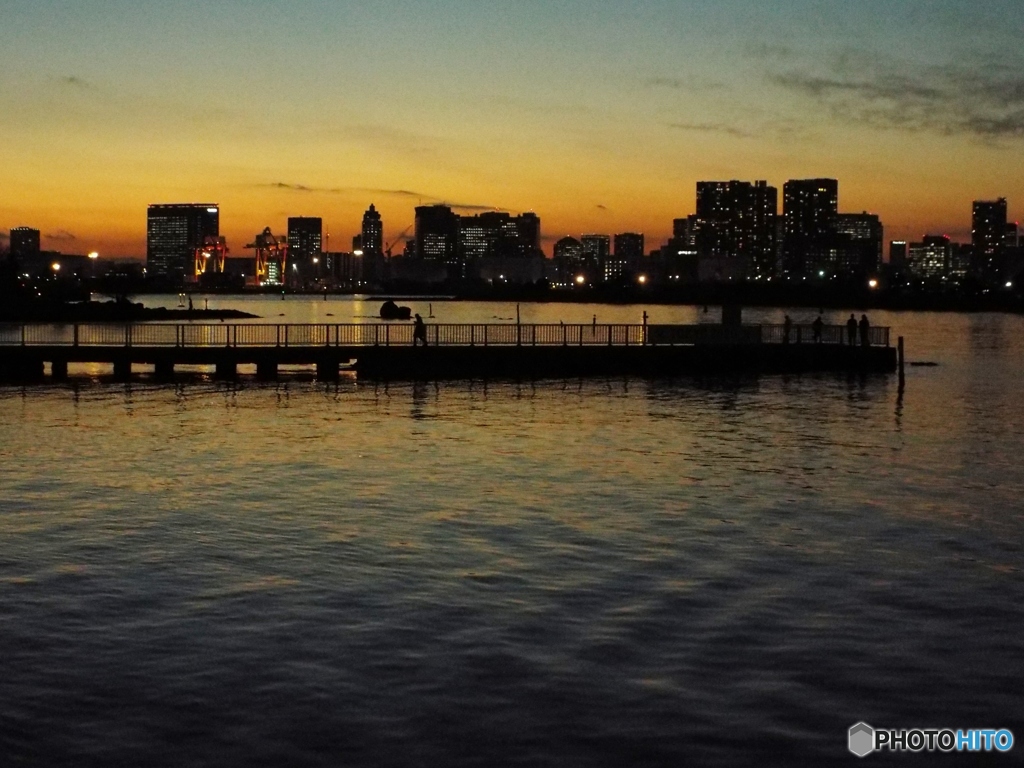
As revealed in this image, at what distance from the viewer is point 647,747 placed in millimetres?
12492

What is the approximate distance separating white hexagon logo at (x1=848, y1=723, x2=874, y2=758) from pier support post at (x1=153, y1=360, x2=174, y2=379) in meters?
56.2

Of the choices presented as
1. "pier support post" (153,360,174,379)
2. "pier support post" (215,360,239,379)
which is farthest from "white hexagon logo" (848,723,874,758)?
"pier support post" (153,360,174,379)

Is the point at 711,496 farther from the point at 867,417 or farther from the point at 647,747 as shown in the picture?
the point at 867,417

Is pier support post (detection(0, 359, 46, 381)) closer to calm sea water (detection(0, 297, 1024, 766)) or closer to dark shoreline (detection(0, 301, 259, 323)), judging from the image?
Answer: calm sea water (detection(0, 297, 1024, 766))

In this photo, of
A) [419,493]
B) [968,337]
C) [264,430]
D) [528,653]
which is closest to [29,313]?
[968,337]

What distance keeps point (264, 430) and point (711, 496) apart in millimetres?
18262

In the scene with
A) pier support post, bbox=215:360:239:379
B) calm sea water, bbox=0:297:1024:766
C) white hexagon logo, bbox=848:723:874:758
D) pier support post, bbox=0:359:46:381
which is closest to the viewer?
white hexagon logo, bbox=848:723:874:758

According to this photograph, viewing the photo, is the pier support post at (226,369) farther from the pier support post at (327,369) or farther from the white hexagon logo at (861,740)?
the white hexagon logo at (861,740)

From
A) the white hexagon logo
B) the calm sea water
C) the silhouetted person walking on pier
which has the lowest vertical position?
the white hexagon logo

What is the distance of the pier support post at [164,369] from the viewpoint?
6534cm

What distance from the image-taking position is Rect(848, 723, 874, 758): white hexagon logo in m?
12.5

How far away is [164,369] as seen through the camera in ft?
222

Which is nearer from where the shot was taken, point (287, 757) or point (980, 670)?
point (287, 757)

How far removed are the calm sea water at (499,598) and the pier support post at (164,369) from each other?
26449mm
